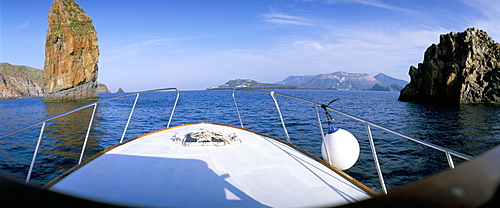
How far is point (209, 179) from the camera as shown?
302 centimetres

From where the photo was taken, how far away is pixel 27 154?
949 centimetres

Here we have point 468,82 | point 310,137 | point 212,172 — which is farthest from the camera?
point 468,82

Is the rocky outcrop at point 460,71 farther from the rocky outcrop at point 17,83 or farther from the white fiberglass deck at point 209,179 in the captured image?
the rocky outcrop at point 17,83

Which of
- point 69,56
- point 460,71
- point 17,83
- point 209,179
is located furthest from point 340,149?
point 17,83

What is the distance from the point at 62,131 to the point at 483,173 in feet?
56.8

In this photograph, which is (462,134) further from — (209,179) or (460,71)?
(460,71)

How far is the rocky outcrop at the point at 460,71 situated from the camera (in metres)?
35.2

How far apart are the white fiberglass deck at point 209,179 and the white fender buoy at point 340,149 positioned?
0.35m

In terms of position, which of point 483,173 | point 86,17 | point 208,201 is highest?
point 86,17

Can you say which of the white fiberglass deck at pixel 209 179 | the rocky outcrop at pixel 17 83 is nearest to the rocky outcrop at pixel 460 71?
the white fiberglass deck at pixel 209 179

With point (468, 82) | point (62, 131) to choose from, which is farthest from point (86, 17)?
point (468, 82)

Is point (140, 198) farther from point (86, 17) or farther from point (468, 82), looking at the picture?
point (86, 17)

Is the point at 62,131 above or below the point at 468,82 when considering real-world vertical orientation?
below

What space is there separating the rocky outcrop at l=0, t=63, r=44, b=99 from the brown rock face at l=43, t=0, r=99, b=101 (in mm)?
55154
